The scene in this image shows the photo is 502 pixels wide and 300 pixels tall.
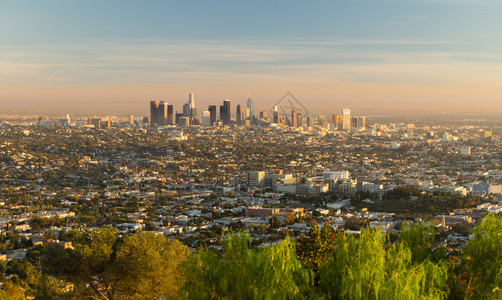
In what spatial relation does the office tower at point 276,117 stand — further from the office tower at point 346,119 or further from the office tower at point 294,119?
the office tower at point 346,119

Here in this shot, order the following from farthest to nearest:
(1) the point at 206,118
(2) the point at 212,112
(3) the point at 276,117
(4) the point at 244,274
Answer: (2) the point at 212,112, (1) the point at 206,118, (3) the point at 276,117, (4) the point at 244,274

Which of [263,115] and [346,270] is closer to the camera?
[346,270]

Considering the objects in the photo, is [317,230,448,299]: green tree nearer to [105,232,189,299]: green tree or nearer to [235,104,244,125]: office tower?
[105,232,189,299]: green tree

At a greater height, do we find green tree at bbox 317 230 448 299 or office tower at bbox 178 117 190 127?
green tree at bbox 317 230 448 299

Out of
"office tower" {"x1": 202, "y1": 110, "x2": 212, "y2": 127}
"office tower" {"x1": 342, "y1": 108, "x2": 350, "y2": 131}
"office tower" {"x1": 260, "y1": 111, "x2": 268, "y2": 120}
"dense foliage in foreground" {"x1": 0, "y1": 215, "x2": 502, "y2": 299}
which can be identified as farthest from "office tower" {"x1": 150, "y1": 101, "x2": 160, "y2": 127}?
"dense foliage in foreground" {"x1": 0, "y1": 215, "x2": 502, "y2": 299}

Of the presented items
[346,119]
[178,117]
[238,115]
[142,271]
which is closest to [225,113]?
[238,115]

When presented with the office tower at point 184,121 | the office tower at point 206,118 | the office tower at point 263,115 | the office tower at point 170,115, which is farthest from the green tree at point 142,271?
the office tower at point 170,115

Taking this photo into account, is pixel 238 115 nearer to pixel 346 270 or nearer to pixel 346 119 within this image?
pixel 346 119

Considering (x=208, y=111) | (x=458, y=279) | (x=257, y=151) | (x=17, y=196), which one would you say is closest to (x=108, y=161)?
(x=257, y=151)
